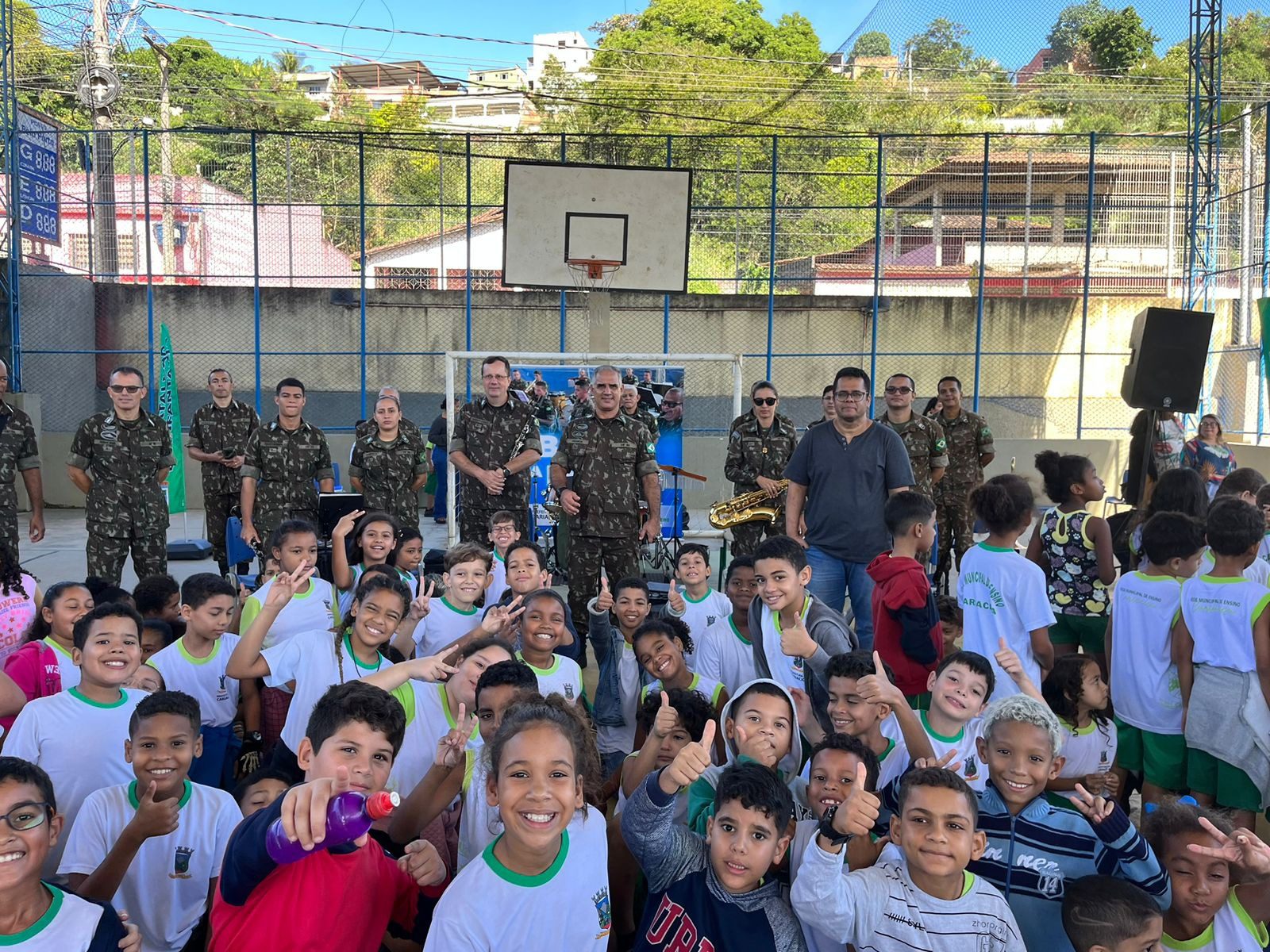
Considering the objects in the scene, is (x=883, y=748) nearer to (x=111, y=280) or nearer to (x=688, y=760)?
(x=688, y=760)

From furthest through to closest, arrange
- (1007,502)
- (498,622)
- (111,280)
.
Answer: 1. (111,280)
2. (1007,502)
3. (498,622)

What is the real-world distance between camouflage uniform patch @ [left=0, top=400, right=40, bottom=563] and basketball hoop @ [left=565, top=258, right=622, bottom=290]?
188 inches

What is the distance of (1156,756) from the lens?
3736 millimetres

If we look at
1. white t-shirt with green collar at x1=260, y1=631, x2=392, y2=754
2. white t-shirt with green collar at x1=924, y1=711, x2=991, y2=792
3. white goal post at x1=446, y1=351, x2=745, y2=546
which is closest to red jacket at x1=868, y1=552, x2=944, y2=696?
white t-shirt with green collar at x1=924, y1=711, x2=991, y2=792

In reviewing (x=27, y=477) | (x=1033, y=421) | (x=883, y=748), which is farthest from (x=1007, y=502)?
(x=1033, y=421)

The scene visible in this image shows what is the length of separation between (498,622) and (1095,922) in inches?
80.2

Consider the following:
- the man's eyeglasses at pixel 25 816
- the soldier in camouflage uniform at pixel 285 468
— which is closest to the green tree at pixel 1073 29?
the soldier in camouflage uniform at pixel 285 468

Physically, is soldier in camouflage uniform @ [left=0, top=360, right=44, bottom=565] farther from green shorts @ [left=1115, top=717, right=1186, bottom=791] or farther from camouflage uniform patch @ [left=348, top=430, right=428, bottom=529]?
green shorts @ [left=1115, top=717, right=1186, bottom=791]

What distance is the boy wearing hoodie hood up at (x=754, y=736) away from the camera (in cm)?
283

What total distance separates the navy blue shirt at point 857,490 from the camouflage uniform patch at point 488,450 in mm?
2080

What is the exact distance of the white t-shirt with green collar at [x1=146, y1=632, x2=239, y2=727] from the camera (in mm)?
3730

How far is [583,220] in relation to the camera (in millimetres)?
9695

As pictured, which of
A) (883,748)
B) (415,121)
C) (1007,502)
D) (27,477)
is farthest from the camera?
(415,121)

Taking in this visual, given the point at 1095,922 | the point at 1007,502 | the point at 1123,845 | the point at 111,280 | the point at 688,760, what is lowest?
the point at 1095,922
